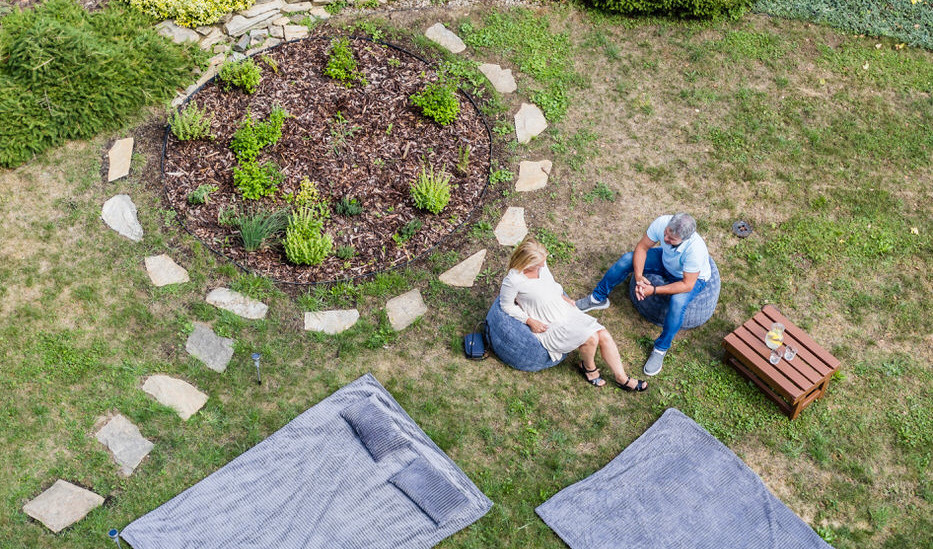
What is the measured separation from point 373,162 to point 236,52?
97.7 inches

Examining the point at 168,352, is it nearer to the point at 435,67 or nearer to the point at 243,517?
the point at 243,517

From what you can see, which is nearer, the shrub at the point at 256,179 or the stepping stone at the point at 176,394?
the stepping stone at the point at 176,394

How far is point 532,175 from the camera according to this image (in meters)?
8.41

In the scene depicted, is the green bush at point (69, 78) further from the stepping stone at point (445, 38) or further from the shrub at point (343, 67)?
the stepping stone at point (445, 38)

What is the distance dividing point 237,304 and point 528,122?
12.9 feet

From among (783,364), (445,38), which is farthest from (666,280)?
(445,38)

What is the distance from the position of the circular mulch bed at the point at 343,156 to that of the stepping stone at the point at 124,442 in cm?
187

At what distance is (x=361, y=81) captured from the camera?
355 inches

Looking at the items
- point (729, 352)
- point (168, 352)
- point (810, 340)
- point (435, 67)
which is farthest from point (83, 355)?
point (810, 340)

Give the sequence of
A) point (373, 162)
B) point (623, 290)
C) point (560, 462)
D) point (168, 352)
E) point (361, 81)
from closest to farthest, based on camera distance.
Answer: point (560, 462)
point (168, 352)
point (623, 290)
point (373, 162)
point (361, 81)

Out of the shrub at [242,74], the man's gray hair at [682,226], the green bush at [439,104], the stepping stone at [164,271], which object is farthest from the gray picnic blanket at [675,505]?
the shrub at [242,74]

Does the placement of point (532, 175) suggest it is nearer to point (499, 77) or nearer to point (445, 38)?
point (499, 77)

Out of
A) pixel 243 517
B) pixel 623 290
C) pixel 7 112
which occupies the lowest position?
pixel 243 517

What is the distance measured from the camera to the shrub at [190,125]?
324 inches
